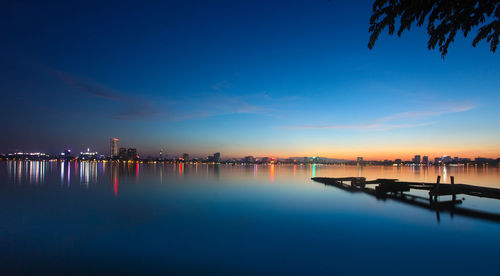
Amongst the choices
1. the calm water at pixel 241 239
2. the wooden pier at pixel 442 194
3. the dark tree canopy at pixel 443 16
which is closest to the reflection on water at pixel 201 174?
the calm water at pixel 241 239

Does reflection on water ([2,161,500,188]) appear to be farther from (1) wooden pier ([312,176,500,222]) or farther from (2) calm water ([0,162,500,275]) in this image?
(1) wooden pier ([312,176,500,222])

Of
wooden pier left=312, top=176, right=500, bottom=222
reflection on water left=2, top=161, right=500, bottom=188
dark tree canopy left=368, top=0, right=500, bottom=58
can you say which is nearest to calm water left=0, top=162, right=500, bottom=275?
wooden pier left=312, top=176, right=500, bottom=222

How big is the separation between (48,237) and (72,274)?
19.3 feet

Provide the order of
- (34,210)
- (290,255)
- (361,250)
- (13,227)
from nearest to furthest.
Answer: (290,255), (361,250), (13,227), (34,210)

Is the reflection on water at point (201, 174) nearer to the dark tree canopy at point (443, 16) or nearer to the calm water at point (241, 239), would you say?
the calm water at point (241, 239)

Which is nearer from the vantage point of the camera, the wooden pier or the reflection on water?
the wooden pier

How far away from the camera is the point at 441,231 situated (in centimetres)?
1591

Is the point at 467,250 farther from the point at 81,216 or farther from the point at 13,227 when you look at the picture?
the point at 13,227

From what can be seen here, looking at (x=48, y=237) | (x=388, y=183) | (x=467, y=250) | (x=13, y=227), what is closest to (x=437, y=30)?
(x=467, y=250)

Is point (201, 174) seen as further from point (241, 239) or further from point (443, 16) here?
point (443, 16)

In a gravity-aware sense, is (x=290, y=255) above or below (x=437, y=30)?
below

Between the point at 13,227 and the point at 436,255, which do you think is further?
the point at 13,227

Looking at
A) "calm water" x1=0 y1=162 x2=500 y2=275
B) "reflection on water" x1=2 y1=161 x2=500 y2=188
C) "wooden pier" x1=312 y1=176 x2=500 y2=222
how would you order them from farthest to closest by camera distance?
"reflection on water" x1=2 y1=161 x2=500 y2=188 → "wooden pier" x1=312 y1=176 x2=500 y2=222 → "calm water" x1=0 y1=162 x2=500 y2=275

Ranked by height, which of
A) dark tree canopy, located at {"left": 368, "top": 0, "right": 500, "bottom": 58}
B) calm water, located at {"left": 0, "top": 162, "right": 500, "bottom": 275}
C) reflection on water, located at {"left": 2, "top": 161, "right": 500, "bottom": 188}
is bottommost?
reflection on water, located at {"left": 2, "top": 161, "right": 500, "bottom": 188}
